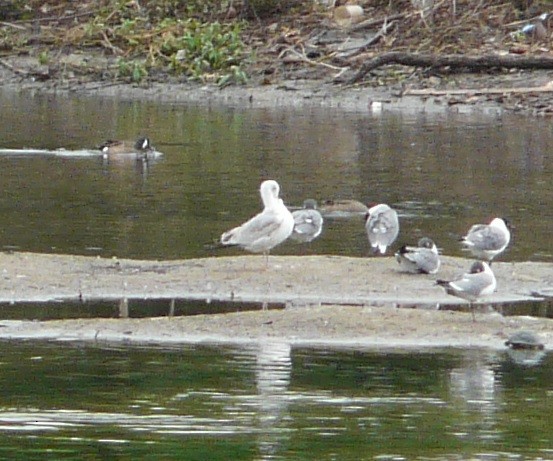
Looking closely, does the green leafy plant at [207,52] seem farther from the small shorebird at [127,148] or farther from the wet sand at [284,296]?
the wet sand at [284,296]

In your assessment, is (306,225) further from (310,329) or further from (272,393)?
(272,393)

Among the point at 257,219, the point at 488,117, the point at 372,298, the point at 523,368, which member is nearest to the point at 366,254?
the point at 257,219

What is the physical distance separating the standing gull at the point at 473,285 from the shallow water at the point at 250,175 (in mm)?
3144

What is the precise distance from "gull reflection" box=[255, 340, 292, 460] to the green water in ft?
0.03

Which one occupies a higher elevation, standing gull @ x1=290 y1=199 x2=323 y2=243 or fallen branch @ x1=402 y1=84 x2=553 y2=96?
fallen branch @ x1=402 y1=84 x2=553 y2=96

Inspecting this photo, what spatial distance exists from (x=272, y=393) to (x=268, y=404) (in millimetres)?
345

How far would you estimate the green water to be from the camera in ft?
27.3

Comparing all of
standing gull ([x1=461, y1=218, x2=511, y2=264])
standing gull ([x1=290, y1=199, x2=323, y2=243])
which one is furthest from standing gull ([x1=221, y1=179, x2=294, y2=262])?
standing gull ([x1=461, y1=218, x2=511, y2=264])

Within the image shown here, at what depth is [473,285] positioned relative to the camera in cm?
1254

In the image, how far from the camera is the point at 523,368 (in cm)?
1074

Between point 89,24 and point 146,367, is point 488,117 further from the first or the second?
point 146,367

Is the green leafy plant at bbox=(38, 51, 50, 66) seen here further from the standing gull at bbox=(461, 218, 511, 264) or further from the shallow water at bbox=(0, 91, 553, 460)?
the standing gull at bbox=(461, 218, 511, 264)

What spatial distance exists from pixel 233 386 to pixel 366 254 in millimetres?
6268

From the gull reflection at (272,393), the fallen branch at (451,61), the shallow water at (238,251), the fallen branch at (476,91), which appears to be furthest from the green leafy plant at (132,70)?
the gull reflection at (272,393)
